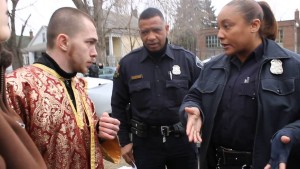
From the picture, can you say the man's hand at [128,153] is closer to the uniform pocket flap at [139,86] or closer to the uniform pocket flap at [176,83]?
the uniform pocket flap at [139,86]

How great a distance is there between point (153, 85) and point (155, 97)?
13cm

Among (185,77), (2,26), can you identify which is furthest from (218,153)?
(2,26)

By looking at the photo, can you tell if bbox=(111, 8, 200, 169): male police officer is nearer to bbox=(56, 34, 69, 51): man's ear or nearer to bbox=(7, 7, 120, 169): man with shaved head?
bbox=(7, 7, 120, 169): man with shaved head

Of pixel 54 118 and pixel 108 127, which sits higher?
pixel 54 118

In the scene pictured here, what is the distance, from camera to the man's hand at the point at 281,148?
78.5 inches

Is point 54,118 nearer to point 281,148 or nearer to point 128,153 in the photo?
point 281,148

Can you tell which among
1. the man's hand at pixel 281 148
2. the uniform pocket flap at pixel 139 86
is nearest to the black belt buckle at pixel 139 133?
→ the uniform pocket flap at pixel 139 86

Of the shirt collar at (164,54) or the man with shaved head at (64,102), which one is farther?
the shirt collar at (164,54)

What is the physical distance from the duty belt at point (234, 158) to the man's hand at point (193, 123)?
0.25m

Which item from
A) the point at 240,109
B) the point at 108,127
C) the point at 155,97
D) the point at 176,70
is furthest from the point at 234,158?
the point at 176,70

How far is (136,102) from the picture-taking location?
343cm

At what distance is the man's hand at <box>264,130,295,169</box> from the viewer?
6.55 ft

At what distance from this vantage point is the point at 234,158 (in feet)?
7.77

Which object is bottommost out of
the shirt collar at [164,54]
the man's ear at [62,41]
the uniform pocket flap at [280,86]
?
the uniform pocket flap at [280,86]
